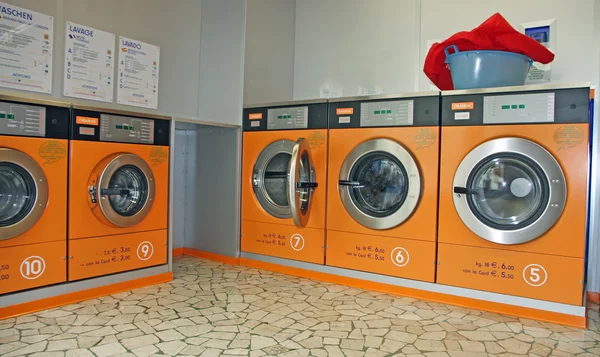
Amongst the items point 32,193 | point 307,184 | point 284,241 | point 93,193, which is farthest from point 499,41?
point 32,193

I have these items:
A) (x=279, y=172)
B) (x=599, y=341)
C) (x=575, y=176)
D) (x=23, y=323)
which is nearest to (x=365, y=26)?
(x=279, y=172)

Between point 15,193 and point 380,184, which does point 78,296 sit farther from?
point 380,184

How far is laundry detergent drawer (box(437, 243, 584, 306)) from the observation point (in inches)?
103

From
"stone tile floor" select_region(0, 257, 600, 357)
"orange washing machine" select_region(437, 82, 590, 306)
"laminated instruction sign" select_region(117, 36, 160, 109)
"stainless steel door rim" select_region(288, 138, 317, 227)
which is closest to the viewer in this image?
"stone tile floor" select_region(0, 257, 600, 357)

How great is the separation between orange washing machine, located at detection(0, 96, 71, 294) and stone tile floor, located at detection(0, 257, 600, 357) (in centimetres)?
27

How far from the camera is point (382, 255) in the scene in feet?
10.6

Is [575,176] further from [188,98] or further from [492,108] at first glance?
[188,98]

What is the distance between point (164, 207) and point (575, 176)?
2738mm

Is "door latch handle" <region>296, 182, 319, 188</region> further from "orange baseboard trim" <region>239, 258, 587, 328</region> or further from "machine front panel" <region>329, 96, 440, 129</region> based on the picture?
"orange baseboard trim" <region>239, 258, 587, 328</region>

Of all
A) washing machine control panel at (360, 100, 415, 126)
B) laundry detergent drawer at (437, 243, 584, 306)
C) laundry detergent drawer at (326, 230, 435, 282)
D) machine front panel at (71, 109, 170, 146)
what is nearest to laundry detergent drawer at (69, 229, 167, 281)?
machine front panel at (71, 109, 170, 146)

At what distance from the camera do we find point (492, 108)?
9.36ft

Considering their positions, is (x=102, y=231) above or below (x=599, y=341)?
above

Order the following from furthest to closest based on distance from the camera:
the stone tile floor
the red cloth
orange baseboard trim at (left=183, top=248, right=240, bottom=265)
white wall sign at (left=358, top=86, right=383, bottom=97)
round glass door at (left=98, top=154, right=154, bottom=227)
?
white wall sign at (left=358, top=86, right=383, bottom=97)
orange baseboard trim at (left=183, top=248, right=240, bottom=265)
round glass door at (left=98, top=154, right=154, bottom=227)
the red cloth
the stone tile floor

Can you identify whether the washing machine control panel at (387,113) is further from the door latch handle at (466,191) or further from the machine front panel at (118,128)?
the machine front panel at (118,128)
